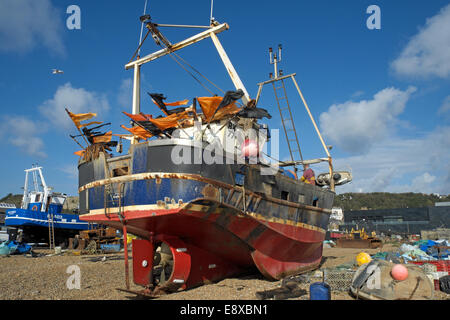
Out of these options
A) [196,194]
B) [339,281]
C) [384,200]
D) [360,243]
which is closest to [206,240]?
[196,194]

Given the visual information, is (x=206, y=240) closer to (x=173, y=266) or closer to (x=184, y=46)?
(x=173, y=266)

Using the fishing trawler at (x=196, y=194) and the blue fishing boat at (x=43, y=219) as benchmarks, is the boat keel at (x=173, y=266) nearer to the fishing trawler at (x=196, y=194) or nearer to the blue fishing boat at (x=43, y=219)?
the fishing trawler at (x=196, y=194)

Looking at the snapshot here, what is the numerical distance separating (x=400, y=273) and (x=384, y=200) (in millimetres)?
93486

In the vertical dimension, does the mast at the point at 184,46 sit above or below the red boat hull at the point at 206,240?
above

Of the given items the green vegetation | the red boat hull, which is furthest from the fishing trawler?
the green vegetation

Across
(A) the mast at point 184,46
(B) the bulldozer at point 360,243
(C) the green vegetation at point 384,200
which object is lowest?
(B) the bulldozer at point 360,243

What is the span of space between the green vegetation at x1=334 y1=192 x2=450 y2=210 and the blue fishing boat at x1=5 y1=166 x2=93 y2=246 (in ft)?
231

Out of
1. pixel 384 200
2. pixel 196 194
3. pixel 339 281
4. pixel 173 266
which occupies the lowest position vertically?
pixel 384 200

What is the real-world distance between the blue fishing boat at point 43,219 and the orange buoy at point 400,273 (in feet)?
72.2

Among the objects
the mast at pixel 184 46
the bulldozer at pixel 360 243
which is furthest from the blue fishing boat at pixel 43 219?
the bulldozer at pixel 360 243

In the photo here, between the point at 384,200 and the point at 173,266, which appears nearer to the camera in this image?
the point at 173,266

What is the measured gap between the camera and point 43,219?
24172 millimetres

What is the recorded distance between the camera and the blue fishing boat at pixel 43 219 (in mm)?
23547
